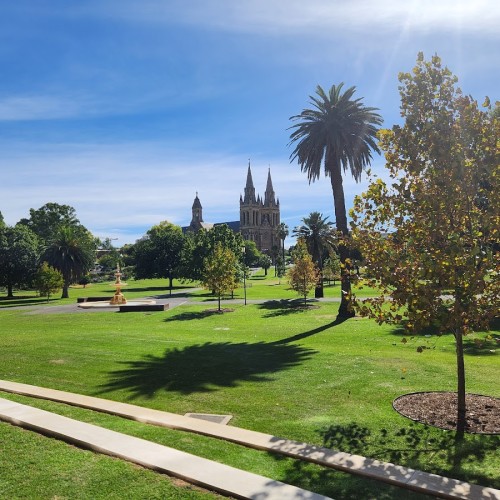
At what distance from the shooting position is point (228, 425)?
9.30m

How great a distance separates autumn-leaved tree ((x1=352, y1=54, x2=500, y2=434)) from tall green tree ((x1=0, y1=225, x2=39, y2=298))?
191ft

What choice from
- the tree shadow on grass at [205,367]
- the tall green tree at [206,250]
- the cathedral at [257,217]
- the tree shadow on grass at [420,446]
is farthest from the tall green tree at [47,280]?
the cathedral at [257,217]

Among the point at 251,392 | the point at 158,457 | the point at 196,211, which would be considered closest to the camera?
the point at 158,457

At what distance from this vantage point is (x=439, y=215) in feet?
28.3

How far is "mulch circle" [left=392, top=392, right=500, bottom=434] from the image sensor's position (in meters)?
9.23

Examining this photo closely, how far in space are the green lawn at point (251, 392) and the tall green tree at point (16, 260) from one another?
36886 millimetres

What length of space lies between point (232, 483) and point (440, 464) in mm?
3534

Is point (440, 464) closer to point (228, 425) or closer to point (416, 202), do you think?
point (228, 425)

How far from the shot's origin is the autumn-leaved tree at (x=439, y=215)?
826 centimetres

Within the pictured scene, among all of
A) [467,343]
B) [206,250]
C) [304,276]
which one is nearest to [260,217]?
[206,250]

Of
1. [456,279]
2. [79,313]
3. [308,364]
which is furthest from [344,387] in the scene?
[79,313]

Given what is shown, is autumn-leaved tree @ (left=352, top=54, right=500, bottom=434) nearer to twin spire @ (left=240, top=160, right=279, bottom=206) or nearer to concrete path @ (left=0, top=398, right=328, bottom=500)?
concrete path @ (left=0, top=398, right=328, bottom=500)

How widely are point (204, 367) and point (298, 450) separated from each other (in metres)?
7.67

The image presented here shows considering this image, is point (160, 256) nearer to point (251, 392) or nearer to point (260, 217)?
point (251, 392)
